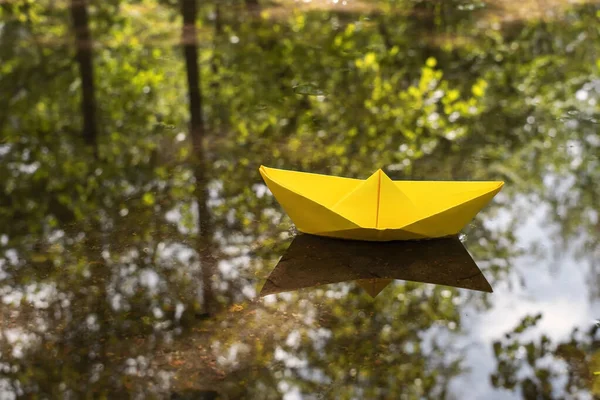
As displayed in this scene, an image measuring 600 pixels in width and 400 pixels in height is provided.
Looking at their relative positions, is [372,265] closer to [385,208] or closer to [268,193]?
[385,208]

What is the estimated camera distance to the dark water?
258 cm

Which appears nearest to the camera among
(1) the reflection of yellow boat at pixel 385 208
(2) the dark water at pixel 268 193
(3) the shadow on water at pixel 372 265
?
(2) the dark water at pixel 268 193

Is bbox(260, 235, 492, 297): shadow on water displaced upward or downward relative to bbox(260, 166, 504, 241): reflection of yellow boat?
downward

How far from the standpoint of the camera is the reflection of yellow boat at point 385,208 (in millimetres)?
3209

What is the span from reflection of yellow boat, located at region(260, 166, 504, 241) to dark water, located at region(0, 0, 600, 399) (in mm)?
114

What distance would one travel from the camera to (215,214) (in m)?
3.60

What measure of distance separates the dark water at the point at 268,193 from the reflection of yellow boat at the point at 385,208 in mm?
114

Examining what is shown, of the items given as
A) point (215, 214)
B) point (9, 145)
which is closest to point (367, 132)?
point (215, 214)

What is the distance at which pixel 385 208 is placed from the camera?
326 cm

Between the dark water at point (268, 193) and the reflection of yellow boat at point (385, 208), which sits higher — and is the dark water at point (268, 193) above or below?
below

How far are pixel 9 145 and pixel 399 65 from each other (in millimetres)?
2618

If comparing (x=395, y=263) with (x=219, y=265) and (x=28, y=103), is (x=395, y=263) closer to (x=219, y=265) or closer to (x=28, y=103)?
(x=219, y=265)

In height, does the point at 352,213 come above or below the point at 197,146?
above

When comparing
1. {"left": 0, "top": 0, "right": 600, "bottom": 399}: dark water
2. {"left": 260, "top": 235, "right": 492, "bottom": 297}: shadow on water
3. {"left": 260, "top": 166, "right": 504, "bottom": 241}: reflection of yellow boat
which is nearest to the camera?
{"left": 0, "top": 0, "right": 600, "bottom": 399}: dark water
